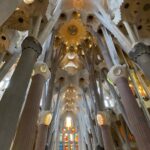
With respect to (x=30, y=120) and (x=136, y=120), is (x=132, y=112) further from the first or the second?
(x=30, y=120)

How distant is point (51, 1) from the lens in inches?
413

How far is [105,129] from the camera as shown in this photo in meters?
10.7

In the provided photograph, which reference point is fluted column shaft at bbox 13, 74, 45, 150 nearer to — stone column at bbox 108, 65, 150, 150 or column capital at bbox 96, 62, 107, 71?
stone column at bbox 108, 65, 150, 150

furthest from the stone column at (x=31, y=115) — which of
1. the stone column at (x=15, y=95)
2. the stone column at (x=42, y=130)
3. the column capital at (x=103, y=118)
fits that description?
the column capital at (x=103, y=118)

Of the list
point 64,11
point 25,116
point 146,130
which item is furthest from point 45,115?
point 64,11

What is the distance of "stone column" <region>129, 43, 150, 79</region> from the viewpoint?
706cm

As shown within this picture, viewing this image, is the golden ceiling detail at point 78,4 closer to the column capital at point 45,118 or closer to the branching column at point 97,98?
the branching column at point 97,98

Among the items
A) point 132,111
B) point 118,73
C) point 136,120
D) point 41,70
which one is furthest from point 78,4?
point 136,120

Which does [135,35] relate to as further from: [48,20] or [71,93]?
[71,93]

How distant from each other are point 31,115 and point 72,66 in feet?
37.8

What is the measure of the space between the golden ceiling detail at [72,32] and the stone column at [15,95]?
8529mm

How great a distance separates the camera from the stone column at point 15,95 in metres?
4.36

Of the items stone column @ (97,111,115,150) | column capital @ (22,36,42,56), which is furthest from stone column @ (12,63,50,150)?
stone column @ (97,111,115,150)

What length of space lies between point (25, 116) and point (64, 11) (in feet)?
27.8
